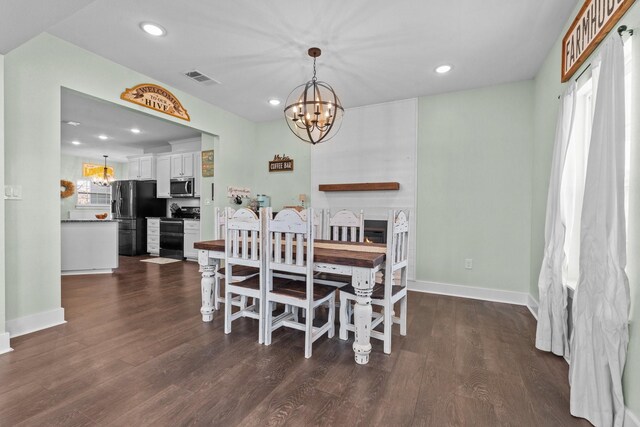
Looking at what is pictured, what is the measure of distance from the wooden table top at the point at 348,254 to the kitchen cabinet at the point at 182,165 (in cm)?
383

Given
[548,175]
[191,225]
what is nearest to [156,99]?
[191,225]

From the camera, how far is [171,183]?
628 cm

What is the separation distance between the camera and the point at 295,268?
2.14 m

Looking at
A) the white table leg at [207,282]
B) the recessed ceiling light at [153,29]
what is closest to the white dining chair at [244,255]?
the white table leg at [207,282]

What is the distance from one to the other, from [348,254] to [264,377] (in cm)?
98

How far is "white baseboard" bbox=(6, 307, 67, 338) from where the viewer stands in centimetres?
236

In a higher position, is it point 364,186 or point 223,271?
point 364,186

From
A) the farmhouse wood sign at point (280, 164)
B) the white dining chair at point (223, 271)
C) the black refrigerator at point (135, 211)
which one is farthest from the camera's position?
the black refrigerator at point (135, 211)

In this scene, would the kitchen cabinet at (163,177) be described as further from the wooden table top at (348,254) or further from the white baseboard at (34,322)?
the wooden table top at (348,254)

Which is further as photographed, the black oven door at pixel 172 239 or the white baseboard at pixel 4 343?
the black oven door at pixel 172 239

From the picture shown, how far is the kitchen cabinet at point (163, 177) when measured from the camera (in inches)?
249

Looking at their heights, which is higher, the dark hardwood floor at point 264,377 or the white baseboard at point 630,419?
the white baseboard at point 630,419

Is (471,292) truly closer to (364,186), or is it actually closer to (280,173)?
(364,186)

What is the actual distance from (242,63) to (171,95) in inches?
47.8
